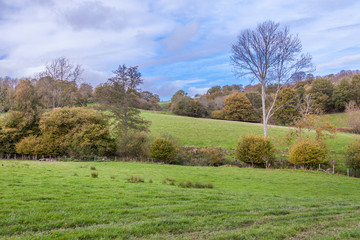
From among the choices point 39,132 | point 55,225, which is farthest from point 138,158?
point 55,225

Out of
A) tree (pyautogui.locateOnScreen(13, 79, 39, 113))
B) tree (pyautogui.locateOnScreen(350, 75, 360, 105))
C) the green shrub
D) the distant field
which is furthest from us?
tree (pyautogui.locateOnScreen(350, 75, 360, 105))

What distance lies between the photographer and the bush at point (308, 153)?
25.3 m

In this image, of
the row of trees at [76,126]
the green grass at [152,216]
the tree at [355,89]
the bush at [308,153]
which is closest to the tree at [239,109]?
the tree at [355,89]

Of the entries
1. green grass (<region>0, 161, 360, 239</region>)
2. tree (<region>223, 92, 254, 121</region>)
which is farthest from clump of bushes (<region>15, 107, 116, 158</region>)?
tree (<region>223, 92, 254, 121</region>)

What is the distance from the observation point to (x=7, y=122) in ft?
102

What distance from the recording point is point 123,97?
3459cm

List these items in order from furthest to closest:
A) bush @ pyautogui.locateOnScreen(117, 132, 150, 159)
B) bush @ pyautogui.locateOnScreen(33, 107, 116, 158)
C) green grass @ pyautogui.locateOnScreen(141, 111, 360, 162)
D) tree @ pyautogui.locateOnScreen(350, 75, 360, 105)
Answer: tree @ pyautogui.locateOnScreen(350, 75, 360, 105) < green grass @ pyautogui.locateOnScreen(141, 111, 360, 162) < bush @ pyautogui.locateOnScreen(117, 132, 150, 159) < bush @ pyautogui.locateOnScreen(33, 107, 116, 158)

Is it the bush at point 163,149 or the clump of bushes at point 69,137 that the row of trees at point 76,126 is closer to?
the clump of bushes at point 69,137

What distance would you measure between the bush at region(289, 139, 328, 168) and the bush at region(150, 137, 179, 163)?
14.5m

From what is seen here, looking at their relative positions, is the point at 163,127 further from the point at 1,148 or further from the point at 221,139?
the point at 1,148

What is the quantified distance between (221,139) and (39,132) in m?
29.0

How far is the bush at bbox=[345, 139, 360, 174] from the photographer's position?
24047mm

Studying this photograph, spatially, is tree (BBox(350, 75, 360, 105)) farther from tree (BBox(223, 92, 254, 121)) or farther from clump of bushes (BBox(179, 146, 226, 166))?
clump of bushes (BBox(179, 146, 226, 166))

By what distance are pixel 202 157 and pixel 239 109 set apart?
144 ft
